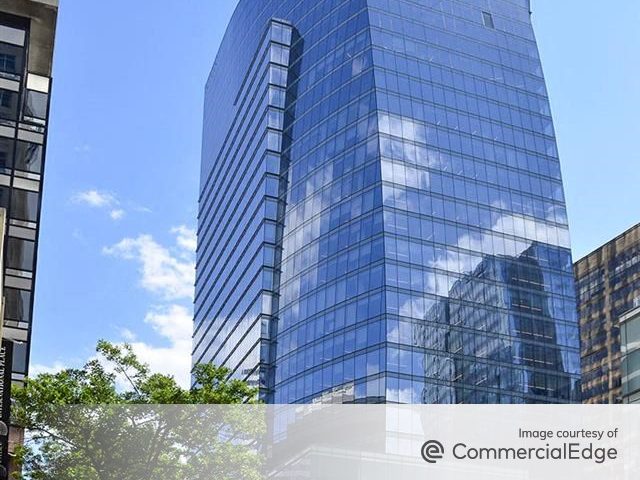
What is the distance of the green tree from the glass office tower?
45054 millimetres

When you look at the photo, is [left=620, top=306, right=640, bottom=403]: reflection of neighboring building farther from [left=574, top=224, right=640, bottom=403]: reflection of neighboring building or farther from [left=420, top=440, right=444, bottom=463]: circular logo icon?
[left=574, top=224, right=640, bottom=403]: reflection of neighboring building

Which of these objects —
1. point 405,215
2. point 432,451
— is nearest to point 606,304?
point 405,215

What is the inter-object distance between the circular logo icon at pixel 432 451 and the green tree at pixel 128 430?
43.1m

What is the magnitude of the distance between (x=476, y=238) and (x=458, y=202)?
3661 mm

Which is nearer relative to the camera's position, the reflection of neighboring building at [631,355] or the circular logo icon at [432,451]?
the reflection of neighboring building at [631,355]

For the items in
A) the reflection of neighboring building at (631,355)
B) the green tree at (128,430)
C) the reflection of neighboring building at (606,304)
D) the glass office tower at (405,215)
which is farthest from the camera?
the reflection of neighboring building at (606,304)

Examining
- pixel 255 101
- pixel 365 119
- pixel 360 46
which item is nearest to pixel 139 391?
pixel 365 119

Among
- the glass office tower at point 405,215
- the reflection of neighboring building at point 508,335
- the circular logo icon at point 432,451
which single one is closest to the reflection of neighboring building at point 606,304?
the glass office tower at point 405,215

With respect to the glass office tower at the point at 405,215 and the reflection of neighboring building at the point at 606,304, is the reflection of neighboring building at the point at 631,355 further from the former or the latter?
the reflection of neighboring building at the point at 606,304

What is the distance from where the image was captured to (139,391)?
3803 cm

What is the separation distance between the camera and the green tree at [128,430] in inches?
1382

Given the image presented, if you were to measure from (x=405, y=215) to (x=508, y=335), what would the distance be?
571 inches

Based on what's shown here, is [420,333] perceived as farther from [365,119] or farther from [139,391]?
[139,391]

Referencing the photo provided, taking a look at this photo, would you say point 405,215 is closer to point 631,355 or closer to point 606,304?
point 606,304
